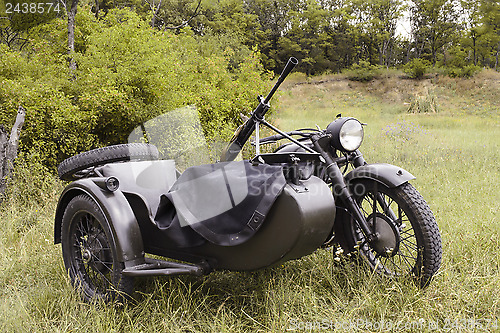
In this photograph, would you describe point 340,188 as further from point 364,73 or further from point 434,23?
point 434,23

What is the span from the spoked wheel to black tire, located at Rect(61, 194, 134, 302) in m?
1.53

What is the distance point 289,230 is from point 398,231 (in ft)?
2.71

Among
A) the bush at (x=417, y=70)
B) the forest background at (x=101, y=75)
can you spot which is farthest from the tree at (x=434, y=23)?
the forest background at (x=101, y=75)

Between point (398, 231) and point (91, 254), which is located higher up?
point (398, 231)

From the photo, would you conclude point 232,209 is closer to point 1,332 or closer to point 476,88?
point 1,332

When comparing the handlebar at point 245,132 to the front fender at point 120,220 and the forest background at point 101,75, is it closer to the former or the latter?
the front fender at point 120,220

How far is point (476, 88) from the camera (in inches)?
1131

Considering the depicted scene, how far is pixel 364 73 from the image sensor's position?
111ft

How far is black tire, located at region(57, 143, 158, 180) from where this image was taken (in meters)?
2.98

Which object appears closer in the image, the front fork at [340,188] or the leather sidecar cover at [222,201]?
the leather sidecar cover at [222,201]

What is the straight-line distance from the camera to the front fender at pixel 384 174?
252 centimetres

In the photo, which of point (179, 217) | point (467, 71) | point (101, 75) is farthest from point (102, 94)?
point (467, 71)

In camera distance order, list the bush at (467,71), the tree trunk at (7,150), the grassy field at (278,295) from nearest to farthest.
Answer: the grassy field at (278,295) → the tree trunk at (7,150) → the bush at (467,71)

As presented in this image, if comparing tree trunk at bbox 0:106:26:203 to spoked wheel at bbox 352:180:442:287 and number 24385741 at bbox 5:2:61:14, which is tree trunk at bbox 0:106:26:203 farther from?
number 24385741 at bbox 5:2:61:14
